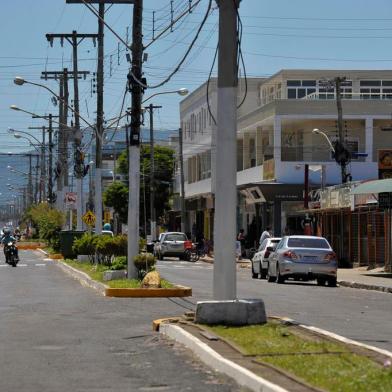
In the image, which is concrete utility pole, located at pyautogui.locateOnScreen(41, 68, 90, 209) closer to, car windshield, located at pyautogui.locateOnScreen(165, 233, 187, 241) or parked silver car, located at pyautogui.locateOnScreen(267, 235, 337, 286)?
car windshield, located at pyautogui.locateOnScreen(165, 233, 187, 241)

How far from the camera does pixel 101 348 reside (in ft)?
42.1

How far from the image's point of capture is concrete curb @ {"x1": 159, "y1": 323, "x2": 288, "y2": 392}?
8680 millimetres

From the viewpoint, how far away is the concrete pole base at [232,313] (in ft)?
44.5

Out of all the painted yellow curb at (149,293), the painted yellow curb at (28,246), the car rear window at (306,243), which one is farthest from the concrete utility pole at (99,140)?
the painted yellow curb at (28,246)

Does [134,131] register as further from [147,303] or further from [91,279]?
[147,303]

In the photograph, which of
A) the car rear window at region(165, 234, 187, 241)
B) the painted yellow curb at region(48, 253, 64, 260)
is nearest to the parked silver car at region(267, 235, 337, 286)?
the painted yellow curb at region(48, 253, 64, 260)

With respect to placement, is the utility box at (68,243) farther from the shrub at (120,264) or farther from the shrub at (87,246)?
the shrub at (120,264)

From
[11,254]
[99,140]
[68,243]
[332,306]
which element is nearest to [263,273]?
[99,140]

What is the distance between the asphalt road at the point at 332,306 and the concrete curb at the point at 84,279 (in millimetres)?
2426

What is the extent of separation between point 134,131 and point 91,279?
15.2ft

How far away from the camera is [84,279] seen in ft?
94.9

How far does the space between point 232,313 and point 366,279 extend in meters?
19.9

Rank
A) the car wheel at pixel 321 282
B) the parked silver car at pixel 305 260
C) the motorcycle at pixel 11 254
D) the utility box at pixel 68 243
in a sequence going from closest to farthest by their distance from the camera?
the parked silver car at pixel 305 260
the car wheel at pixel 321 282
the motorcycle at pixel 11 254
the utility box at pixel 68 243

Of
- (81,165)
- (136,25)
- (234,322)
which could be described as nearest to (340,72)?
(81,165)
